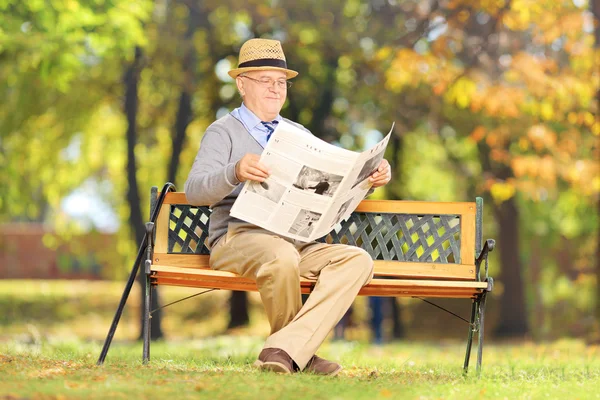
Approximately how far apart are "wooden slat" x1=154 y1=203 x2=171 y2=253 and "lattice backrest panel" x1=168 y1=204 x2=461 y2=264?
66 mm

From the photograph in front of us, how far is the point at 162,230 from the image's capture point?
17.2 ft

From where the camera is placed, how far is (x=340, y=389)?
13.1 ft

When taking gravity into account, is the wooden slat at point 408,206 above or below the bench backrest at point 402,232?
above

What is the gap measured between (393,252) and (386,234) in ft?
0.43

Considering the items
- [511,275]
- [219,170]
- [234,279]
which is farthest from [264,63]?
[511,275]

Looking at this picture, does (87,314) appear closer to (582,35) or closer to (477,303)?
(582,35)

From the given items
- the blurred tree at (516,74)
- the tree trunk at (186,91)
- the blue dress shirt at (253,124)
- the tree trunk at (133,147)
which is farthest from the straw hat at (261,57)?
the tree trunk at (133,147)

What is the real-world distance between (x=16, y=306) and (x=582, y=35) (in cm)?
1279

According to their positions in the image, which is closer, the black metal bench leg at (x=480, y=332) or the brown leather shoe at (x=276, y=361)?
the brown leather shoe at (x=276, y=361)

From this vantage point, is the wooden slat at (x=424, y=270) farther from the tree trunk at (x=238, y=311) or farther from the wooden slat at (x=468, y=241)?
the tree trunk at (x=238, y=311)

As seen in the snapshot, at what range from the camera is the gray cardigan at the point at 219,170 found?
4.56 meters

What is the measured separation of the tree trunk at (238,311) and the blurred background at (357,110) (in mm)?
46

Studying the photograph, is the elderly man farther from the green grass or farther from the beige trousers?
the green grass

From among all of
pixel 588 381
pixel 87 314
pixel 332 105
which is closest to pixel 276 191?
pixel 588 381
